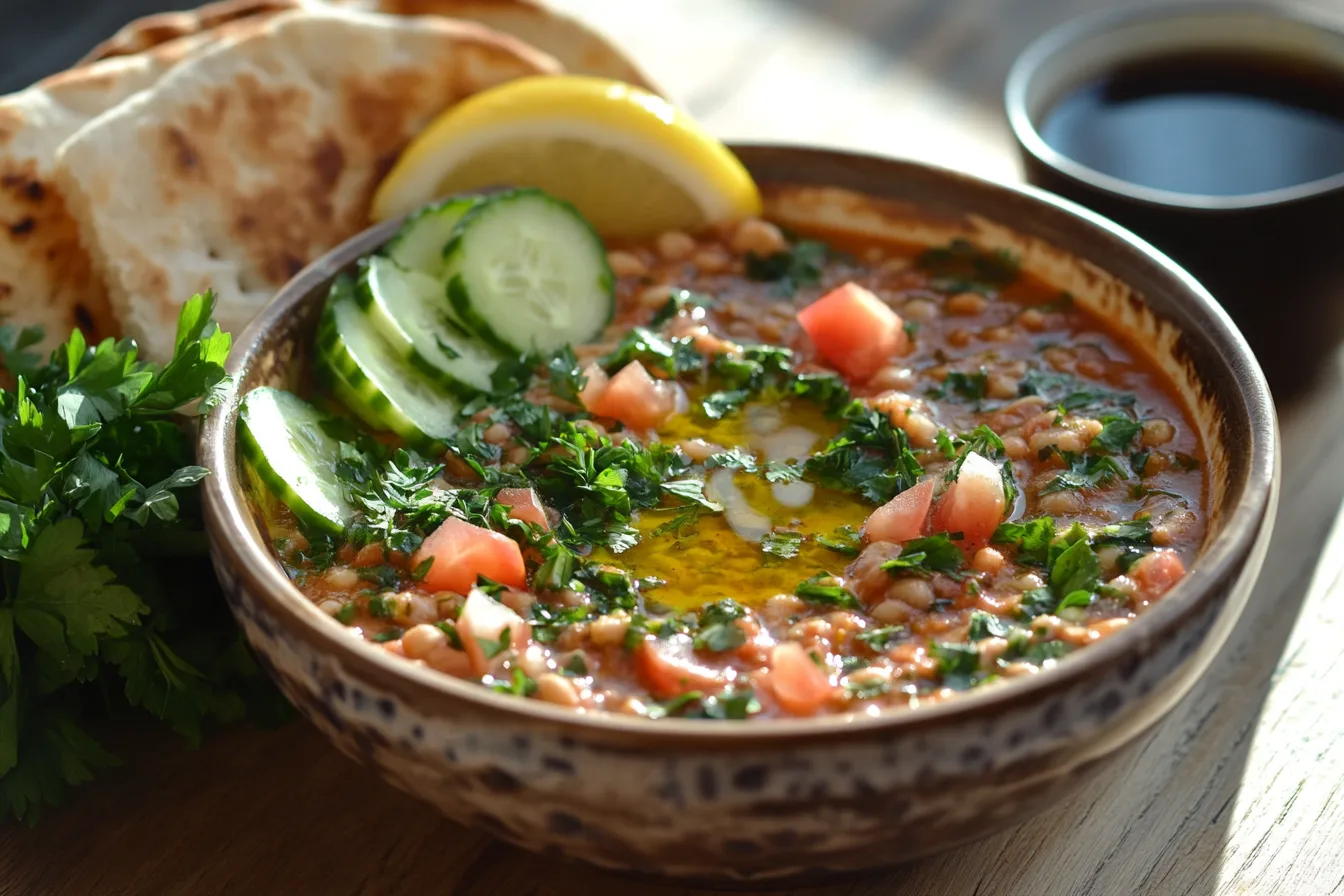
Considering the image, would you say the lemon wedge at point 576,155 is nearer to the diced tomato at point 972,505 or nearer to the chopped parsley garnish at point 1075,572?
the diced tomato at point 972,505

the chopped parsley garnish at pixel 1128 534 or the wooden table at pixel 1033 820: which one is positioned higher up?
the chopped parsley garnish at pixel 1128 534

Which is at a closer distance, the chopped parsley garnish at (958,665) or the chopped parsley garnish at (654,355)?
the chopped parsley garnish at (958,665)

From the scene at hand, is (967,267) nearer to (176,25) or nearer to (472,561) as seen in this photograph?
(472,561)

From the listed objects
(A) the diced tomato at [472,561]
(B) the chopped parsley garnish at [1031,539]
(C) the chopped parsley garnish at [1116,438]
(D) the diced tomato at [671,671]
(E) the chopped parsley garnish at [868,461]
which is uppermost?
(C) the chopped parsley garnish at [1116,438]

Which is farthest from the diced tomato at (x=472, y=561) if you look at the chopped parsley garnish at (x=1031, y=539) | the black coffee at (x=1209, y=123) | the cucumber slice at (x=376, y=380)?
the black coffee at (x=1209, y=123)

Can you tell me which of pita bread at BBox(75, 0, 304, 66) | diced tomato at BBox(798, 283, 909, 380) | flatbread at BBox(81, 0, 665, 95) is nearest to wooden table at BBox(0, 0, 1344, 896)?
diced tomato at BBox(798, 283, 909, 380)

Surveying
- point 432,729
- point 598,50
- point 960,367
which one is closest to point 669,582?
point 432,729

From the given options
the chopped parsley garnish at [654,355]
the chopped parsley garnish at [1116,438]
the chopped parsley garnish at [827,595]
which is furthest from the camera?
the chopped parsley garnish at [654,355]
